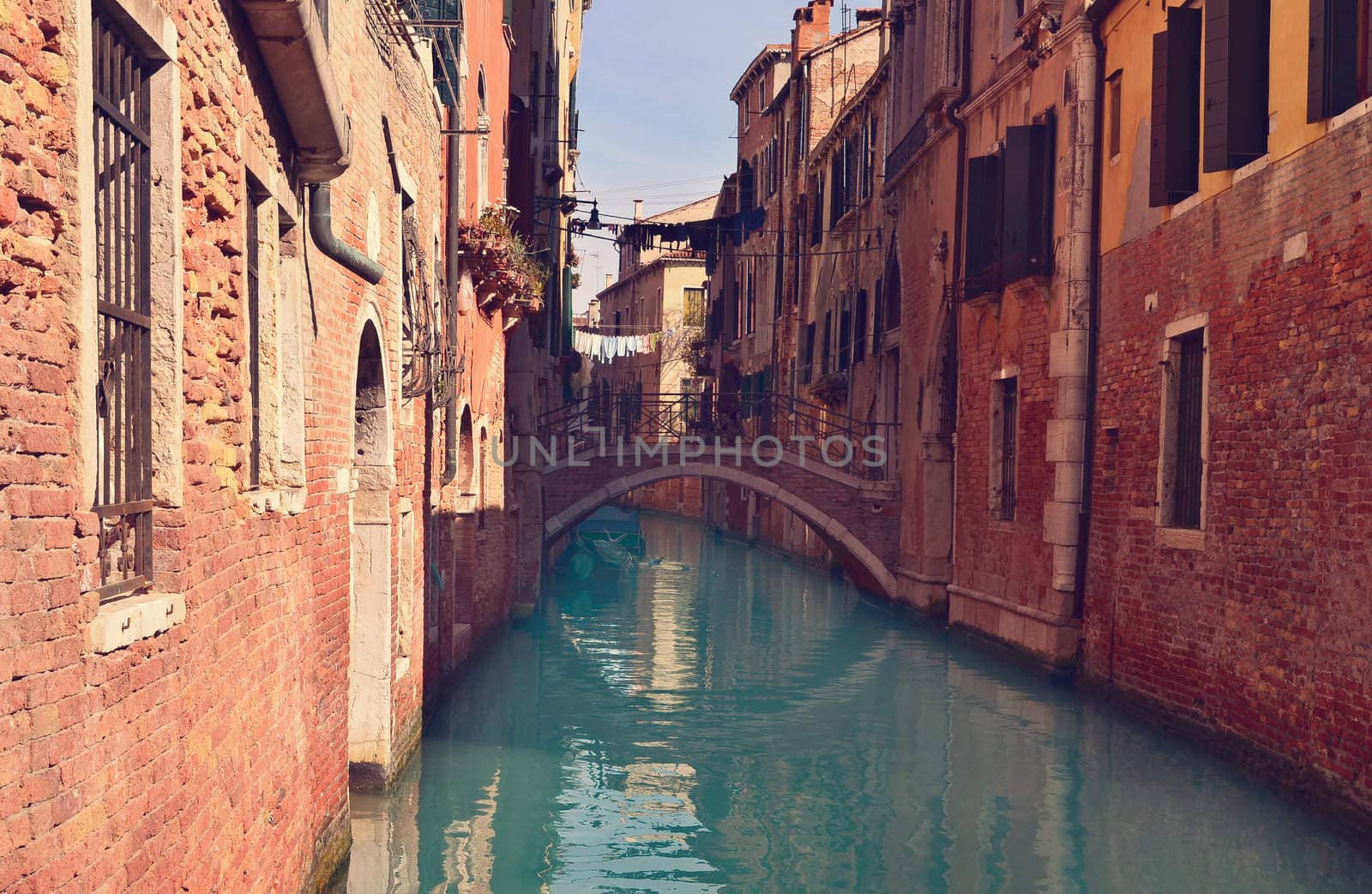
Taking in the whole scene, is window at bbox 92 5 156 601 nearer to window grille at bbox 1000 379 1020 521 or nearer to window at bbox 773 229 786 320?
window grille at bbox 1000 379 1020 521

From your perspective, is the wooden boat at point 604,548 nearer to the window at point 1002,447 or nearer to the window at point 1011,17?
the window at point 1002,447

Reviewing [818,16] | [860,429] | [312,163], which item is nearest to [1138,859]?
[312,163]

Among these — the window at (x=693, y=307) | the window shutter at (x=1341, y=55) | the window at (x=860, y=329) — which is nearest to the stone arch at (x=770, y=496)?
the window at (x=860, y=329)

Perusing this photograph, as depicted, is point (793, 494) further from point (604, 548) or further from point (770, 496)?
point (604, 548)

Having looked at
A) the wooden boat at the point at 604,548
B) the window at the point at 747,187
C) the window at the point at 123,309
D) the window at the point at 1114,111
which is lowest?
the wooden boat at the point at 604,548

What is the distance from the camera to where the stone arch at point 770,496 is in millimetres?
18672

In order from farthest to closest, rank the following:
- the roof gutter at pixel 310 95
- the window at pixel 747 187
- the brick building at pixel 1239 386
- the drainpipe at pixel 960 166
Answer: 1. the window at pixel 747 187
2. the drainpipe at pixel 960 166
3. the brick building at pixel 1239 386
4. the roof gutter at pixel 310 95

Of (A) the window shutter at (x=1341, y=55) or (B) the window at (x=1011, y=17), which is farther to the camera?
(B) the window at (x=1011, y=17)

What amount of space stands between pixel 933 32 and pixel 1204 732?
10.1 meters

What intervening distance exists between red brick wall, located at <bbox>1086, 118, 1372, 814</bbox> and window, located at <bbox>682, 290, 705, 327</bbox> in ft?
108

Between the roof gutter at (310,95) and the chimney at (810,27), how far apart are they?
24.6m

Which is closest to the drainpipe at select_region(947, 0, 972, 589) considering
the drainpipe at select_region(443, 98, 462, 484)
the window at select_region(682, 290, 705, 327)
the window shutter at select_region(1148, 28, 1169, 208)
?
the window shutter at select_region(1148, 28, 1169, 208)

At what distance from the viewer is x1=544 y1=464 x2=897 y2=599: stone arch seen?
18.7 metres

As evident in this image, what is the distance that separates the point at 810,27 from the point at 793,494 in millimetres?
14120
